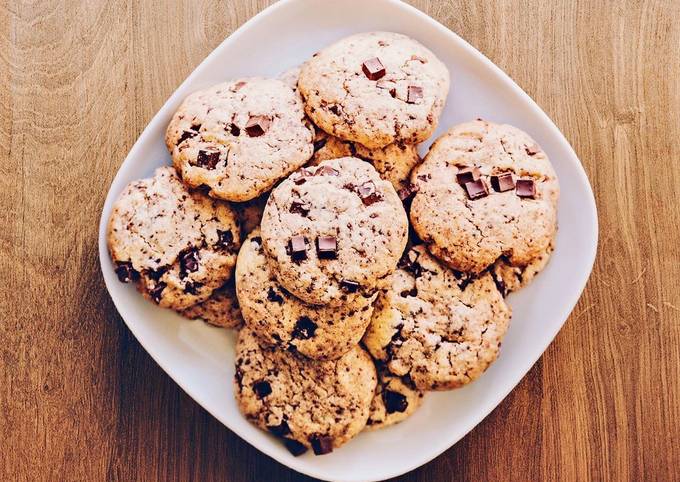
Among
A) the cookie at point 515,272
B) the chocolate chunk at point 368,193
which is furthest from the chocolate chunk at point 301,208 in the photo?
the cookie at point 515,272

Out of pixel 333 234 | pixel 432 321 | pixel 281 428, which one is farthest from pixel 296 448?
pixel 333 234

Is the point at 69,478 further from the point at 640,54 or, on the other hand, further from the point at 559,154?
the point at 640,54

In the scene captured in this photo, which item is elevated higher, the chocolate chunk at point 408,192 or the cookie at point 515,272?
the chocolate chunk at point 408,192

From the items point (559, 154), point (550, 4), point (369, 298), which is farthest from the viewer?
point (550, 4)

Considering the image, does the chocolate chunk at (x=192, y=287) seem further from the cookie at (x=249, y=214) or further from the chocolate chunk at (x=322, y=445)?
the chocolate chunk at (x=322, y=445)

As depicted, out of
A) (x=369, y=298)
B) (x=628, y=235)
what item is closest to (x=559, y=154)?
(x=628, y=235)

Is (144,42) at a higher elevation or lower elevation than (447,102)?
higher

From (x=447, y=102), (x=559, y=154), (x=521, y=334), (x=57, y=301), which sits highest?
(x=447, y=102)
